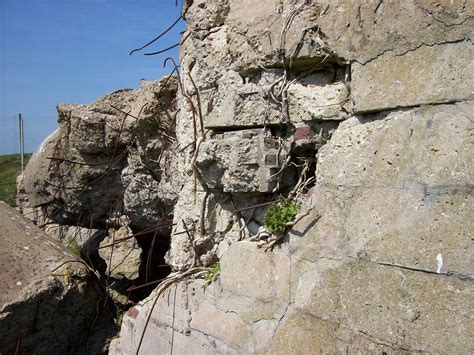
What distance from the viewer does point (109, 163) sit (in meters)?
5.05

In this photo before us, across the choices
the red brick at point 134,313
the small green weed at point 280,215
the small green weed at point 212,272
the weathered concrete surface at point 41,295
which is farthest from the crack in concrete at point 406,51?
the weathered concrete surface at point 41,295

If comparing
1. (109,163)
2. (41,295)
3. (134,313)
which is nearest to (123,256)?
(109,163)

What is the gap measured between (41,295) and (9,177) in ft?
30.4

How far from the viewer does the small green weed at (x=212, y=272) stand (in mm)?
2505

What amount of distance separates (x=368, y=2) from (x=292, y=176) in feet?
2.72

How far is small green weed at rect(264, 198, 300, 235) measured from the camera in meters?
2.13

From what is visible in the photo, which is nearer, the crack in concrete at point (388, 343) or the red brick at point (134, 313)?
the crack in concrete at point (388, 343)

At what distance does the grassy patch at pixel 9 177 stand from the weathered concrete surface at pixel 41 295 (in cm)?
522

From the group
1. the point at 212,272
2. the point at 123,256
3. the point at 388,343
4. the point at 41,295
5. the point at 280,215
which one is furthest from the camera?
the point at 123,256

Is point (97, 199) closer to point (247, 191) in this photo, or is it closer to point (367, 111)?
point (247, 191)

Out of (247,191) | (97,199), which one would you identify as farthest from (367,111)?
(97,199)

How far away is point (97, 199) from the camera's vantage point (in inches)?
211

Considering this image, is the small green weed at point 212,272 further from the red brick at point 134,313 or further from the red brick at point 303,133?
the red brick at point 303,133

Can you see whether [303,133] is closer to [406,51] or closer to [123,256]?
[406,51]
